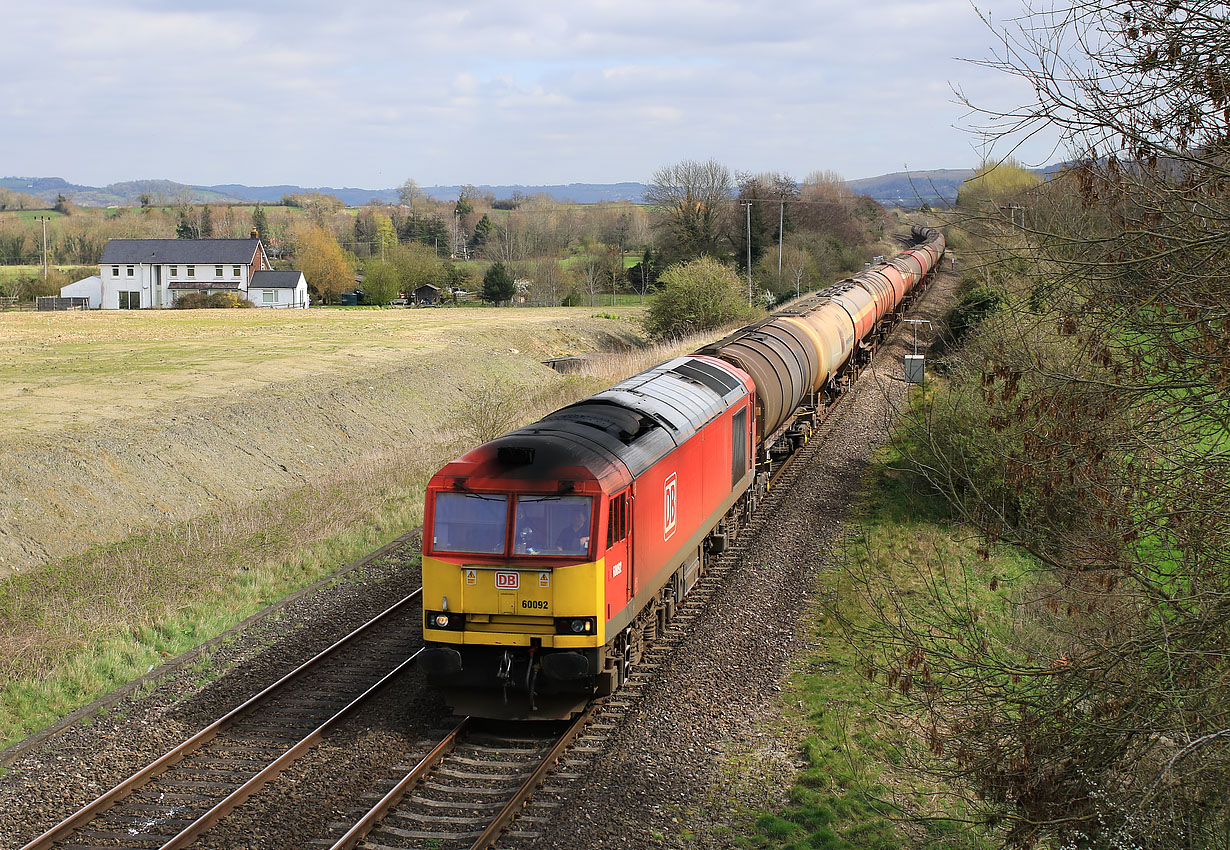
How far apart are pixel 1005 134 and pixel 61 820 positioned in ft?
31.7

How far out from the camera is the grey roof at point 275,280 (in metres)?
85.2

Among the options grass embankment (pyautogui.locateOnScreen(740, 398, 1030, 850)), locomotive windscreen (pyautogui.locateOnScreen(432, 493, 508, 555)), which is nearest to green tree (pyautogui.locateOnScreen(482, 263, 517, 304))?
grass embankment (pyautogui.locateOnScreen(740, 398, 1030, 850))

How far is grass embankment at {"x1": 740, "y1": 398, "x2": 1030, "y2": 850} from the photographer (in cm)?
855

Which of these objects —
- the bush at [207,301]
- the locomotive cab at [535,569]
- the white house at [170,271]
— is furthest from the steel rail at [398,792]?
the white house at [170,271]

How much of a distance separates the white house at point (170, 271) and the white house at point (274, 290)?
0.13 meters

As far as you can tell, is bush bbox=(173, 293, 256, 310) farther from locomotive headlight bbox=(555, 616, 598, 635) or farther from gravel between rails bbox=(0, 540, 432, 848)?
locomotive headlight bbox=(555, 616, 598, 635)

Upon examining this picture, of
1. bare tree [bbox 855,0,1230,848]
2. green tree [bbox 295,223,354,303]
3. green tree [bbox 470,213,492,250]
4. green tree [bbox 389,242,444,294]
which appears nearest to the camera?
bare tree [bbox 855,0,1230,848]

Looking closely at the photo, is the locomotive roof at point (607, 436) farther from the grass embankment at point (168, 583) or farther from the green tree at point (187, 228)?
the green tree at point (187, 228)

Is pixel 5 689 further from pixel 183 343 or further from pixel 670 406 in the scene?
pixel 183 343

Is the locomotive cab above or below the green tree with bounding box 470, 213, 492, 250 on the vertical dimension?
below

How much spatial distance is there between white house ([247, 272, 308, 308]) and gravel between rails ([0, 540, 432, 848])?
74.1 metres

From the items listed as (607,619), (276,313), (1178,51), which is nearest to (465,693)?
(607,619)

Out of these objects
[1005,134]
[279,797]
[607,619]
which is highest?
[1005,134]

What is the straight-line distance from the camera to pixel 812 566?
1667cm
